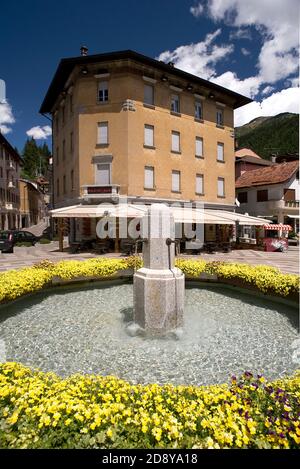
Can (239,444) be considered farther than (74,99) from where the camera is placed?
No

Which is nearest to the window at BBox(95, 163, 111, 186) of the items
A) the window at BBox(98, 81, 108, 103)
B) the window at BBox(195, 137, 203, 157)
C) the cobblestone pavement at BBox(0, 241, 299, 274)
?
the window at BBox(98, 81, 108, 103)

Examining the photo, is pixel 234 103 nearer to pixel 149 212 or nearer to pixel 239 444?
pixel 149 212

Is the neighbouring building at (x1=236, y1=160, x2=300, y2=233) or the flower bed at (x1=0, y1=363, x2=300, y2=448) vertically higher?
the neighbouring building at (x1=236, y1=160, x2=300, y2=233)

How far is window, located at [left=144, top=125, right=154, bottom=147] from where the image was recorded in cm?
2275

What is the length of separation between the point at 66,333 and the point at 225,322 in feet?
12.4

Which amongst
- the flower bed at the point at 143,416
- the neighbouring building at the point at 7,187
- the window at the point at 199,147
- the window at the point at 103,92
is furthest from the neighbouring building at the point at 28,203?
the flower bed at the point at 143,416

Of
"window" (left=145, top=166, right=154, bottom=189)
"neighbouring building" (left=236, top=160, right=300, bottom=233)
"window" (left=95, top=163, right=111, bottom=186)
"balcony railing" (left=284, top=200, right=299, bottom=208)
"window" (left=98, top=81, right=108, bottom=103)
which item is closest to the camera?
"window" (left=98, top=81, right=108, bottom=103)

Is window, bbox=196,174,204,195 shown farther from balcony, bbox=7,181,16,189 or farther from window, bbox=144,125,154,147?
balcony, bbox=7,181,16,189

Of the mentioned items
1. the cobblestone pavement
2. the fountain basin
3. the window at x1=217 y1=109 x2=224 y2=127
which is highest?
the window at x1=217 y1=109 x2=224 y2=127

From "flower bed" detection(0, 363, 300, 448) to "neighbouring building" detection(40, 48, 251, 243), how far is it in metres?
19.4

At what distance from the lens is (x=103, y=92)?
72.7 ft

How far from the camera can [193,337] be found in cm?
557
